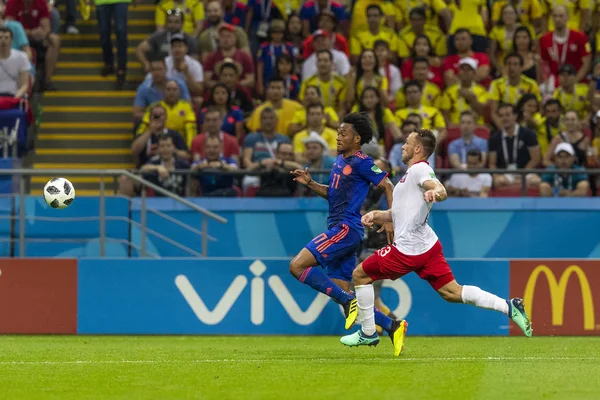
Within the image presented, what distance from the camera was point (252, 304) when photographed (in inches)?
590

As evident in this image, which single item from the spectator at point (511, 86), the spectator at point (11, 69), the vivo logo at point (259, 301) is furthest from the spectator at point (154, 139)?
the spectator at point (511, 86)

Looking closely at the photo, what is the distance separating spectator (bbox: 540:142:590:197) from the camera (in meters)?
16.7

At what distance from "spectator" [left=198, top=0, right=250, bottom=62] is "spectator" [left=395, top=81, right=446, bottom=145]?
2739 millimetres

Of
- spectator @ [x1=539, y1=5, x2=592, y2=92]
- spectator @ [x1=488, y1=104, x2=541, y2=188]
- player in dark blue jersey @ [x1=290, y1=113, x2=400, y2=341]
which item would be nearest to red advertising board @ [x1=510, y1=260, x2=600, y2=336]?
spectator @ [x1=488, y1=104, x2=541, y2=188]

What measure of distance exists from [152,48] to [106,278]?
525 centimetres

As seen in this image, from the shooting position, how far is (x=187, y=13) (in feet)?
65.2

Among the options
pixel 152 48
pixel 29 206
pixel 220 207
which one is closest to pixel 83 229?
pixel 29 206

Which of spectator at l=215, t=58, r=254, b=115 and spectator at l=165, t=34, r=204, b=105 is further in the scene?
spectator at l=165, t=34, r=204, b=105

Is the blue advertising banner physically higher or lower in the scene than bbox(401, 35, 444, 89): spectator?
lower

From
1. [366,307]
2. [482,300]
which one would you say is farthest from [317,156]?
[482,300]

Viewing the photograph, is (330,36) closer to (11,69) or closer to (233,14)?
(233,14)

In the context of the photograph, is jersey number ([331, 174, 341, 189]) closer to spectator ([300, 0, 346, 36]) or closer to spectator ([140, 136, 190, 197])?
spectator ([140, 136, 190, 197])

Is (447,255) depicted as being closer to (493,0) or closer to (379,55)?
(379,55)

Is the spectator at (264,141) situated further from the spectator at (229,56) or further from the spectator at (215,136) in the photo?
the spectator at (229,56)
